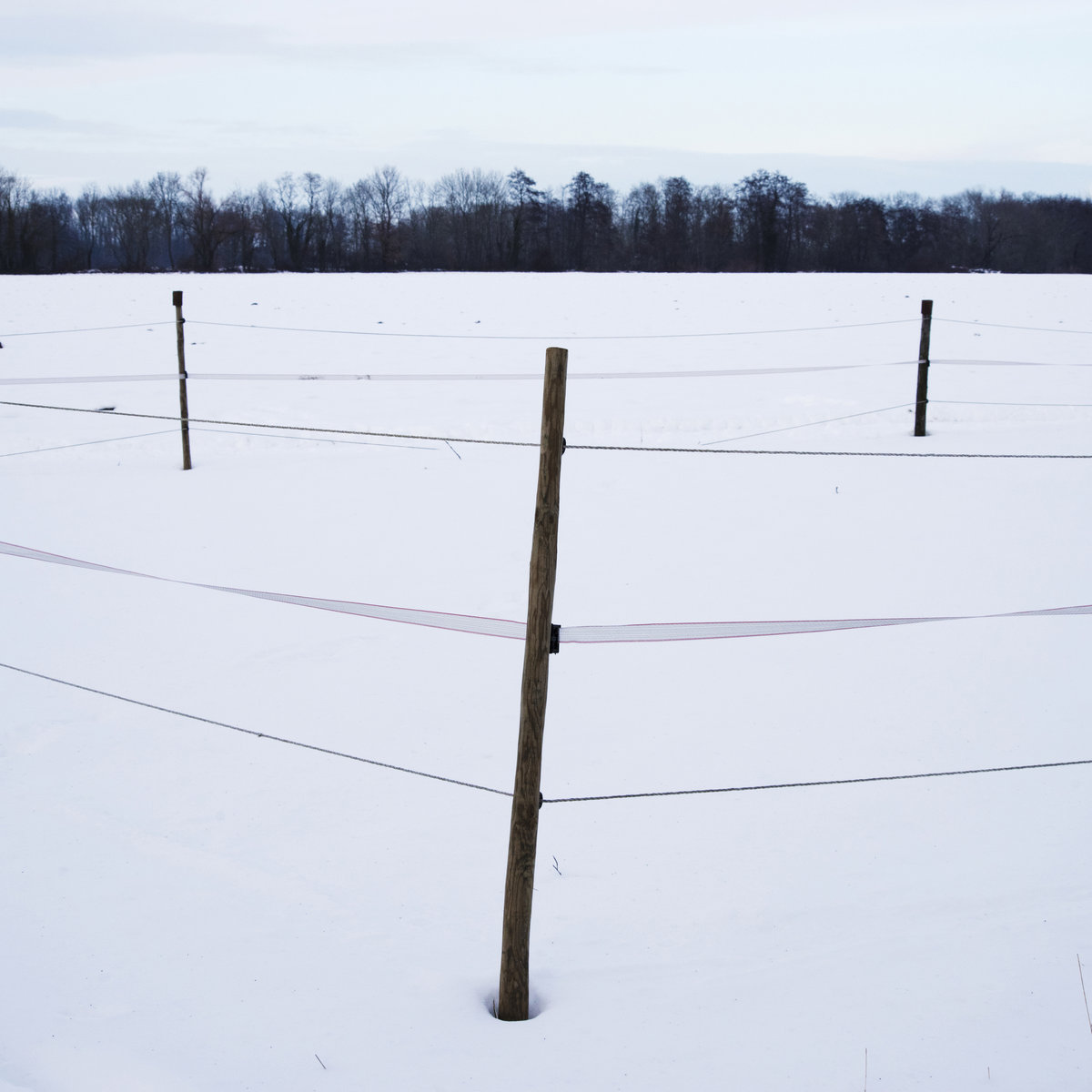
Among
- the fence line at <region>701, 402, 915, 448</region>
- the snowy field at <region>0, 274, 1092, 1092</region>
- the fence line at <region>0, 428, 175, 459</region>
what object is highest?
the fence line at <region>701, 402, 915, 448</region>

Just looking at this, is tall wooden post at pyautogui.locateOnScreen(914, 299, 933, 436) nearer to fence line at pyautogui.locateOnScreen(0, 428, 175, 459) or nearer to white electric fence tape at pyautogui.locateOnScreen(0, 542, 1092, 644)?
white electric fence tape at pyautogui.locateOnScreen(0, 542, 1092, 644)

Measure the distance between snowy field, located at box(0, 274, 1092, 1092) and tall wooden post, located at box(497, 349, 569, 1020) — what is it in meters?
0.13

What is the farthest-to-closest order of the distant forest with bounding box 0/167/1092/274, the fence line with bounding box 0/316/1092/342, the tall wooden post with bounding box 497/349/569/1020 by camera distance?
the distant forest with bounding box 0/167/1092/274 < the fence line with bounding box 0/316/1092/342 < the tall wooden post with bounding box 497/349/569/1020

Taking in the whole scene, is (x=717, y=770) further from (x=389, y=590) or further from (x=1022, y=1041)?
(x=389, y=590)

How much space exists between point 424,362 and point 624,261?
4472cm

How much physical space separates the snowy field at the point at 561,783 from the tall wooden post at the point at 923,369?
21.1 inches

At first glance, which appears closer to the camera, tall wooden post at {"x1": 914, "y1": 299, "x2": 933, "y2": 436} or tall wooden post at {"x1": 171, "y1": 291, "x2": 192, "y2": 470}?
tall wooden post at {"x1": 171, "y1": 291, "x2": 192, "y2": 470}

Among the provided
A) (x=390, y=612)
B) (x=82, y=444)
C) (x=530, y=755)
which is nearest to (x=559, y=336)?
(x=82, y=444)

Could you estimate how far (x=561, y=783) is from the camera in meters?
4.38

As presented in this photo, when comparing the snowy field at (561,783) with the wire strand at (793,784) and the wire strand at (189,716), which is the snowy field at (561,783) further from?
the wire strand at (793,784)

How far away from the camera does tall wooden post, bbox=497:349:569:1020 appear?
2.88m

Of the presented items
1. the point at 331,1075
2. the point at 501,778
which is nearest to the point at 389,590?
the point at 501,778

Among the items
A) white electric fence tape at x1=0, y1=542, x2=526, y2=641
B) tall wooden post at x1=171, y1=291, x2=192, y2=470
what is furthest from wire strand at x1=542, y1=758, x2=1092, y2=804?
tall wooden post at x1=171, y1=291, x2=192, y2=470

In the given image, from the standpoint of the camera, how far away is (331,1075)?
2.82m
